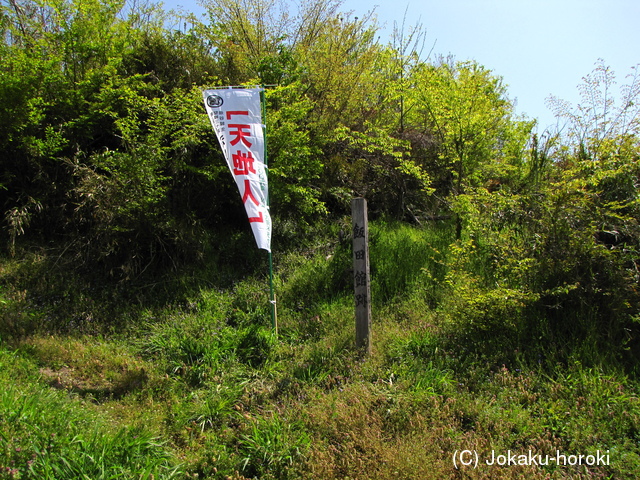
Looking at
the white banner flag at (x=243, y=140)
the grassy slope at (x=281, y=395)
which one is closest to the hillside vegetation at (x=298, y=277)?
the grassy slope at (x=281, y=395)

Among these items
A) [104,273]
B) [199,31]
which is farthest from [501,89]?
[104,273]

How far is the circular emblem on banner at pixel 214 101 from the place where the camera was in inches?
182

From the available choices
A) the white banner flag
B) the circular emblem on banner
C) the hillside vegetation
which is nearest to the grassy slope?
the hillside vegetation

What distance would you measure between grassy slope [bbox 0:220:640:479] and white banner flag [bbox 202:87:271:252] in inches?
55.6

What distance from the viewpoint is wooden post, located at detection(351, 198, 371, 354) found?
4.25 metres

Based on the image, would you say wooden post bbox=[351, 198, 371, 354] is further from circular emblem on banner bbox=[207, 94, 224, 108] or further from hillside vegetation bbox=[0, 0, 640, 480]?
circular emblem on banner bbox=[207, 94, 224, 108]

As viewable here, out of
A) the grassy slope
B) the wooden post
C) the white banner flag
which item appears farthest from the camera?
the white banner flag

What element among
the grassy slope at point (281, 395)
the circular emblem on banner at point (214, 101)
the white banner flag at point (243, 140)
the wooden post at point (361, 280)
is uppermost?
the circular emblem on banner at point (214, 101)

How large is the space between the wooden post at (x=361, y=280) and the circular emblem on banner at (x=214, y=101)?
2014mm

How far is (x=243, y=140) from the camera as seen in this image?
15.3ft

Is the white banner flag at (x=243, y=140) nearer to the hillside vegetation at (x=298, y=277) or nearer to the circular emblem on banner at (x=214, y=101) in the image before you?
the circular emblem on banner at (x=214, y=101)

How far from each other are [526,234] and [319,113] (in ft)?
15.4

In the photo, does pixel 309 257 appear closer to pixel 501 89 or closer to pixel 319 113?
pixel 319 113

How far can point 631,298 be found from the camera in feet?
12.6
